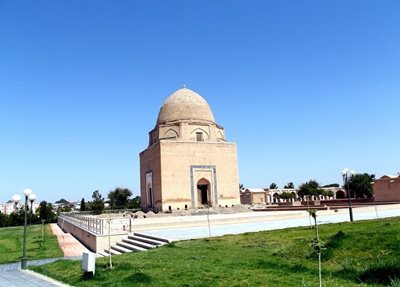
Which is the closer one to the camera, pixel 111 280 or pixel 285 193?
pixel 111 280

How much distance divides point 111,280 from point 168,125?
27.9 metres

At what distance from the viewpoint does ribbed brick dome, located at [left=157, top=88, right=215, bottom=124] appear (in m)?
34.9

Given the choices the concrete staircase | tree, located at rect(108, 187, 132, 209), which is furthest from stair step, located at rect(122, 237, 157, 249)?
tree, located at rect(108, 187, 132, 209)

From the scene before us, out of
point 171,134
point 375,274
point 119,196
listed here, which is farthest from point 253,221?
point 119,196

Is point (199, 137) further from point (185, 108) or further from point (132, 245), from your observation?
point (132, 245)

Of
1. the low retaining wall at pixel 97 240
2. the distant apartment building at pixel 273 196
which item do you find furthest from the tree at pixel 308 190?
the low retaining wall at pixel 97 240

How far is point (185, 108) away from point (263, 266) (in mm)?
28469

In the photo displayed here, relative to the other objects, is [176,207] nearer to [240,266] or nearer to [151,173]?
[151,173]

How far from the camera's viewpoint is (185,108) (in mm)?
35156

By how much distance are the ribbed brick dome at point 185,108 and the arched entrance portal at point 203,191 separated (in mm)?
5849

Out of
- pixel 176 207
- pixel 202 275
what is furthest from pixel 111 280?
pixel 176 207

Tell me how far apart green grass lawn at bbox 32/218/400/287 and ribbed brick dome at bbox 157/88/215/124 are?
25299 millimetres

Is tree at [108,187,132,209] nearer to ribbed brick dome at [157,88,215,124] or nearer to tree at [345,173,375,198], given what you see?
ribbed brick dome at [157,88,215,124]

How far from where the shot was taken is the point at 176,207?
30.8 m
